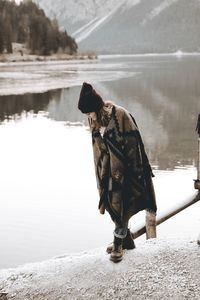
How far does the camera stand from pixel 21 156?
50.5 ft

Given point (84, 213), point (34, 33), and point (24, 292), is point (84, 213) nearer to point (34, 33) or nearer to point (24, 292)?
point (24, 292)

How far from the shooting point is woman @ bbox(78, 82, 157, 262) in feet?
18.8

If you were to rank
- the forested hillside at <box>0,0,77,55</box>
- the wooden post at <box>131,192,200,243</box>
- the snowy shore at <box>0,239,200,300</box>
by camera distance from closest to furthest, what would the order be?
the snowy shore at <box>0,239,200,300</box> < the wooden post at <box>131,192,200,243</box> < the forested hillside at <box>0,0,77,55</box>

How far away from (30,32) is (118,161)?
12432 centimetres

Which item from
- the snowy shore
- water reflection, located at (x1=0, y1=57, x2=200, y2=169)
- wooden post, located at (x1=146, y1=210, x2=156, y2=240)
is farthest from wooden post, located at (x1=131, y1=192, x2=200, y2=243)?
water reflection, located at (x1=0, y1=57, x2=200, y2=169)

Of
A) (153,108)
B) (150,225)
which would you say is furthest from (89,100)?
(153,108)

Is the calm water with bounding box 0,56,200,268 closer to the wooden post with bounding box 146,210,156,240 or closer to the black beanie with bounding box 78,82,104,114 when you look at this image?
the wooden post with bounding box 146,210,156,240

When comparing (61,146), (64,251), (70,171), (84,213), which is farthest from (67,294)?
(61,146)

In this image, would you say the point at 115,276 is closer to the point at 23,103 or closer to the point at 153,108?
the point at 153,108

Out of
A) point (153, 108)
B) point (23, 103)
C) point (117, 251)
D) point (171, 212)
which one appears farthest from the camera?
point (23, 103)

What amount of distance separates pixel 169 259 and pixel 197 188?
129 cm

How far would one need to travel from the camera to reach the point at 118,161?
5.79m

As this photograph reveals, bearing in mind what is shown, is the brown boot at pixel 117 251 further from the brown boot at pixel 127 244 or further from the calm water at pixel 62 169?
the calm water at pixel 62 169

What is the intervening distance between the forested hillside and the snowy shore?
102656 millimetres
